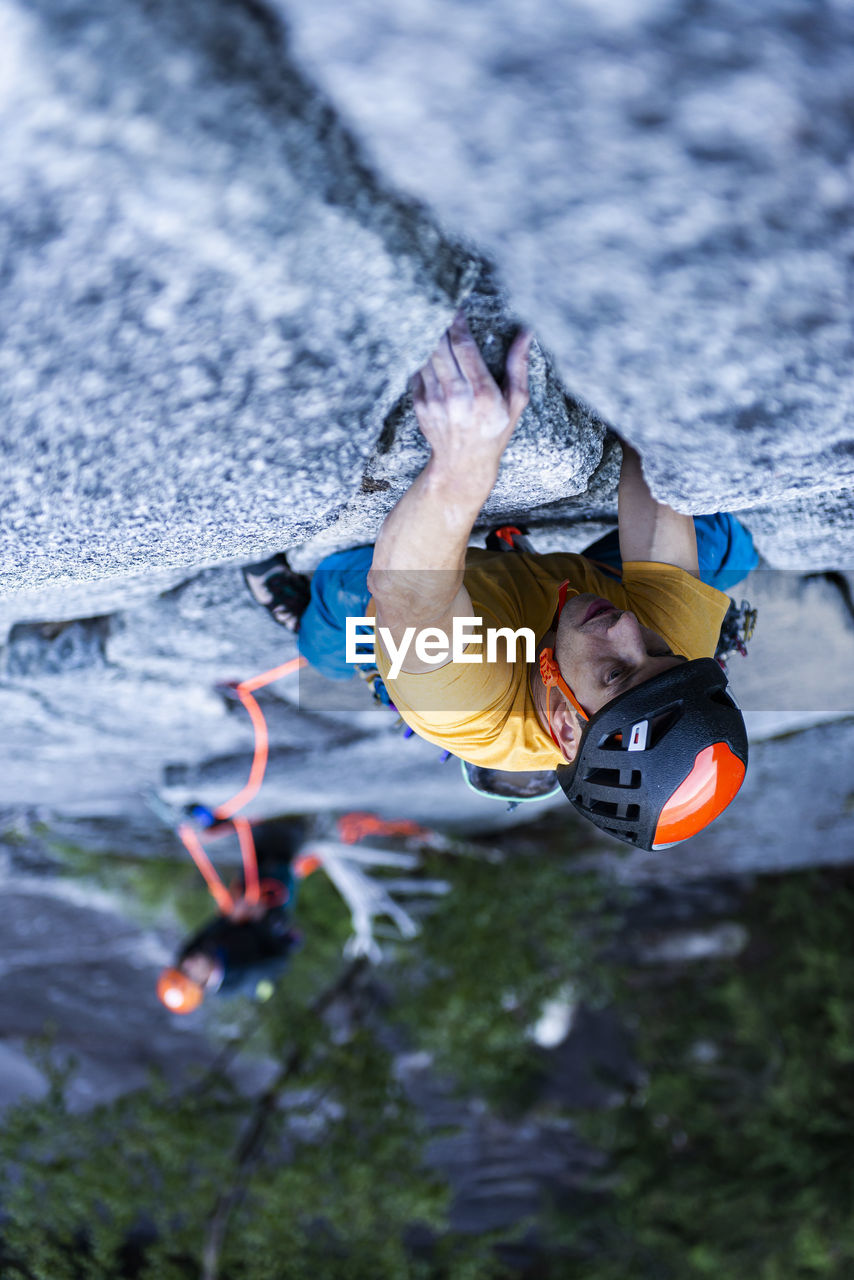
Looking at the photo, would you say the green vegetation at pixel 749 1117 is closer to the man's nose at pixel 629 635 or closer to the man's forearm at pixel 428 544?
the man's nose at pixel 629 635

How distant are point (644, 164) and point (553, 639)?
3.60 ft

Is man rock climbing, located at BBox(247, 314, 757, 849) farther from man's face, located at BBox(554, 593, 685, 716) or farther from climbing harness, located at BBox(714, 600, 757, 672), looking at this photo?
climbing harness, located at BBox(714, 600, 757, 672)

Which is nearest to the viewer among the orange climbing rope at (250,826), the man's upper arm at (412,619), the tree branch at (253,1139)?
the man's upper arm at (412,619)

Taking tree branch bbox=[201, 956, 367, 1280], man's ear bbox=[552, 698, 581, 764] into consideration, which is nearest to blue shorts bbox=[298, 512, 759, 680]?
man's ear bbox=[552, 698, 581, 764]

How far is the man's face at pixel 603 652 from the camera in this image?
1713 mm

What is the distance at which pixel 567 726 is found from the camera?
184 centimetres

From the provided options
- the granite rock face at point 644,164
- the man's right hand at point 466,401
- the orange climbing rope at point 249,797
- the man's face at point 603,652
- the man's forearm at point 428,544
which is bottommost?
the orange climbing rope at point 249,797

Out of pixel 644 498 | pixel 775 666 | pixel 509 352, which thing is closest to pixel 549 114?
pixel 509 352

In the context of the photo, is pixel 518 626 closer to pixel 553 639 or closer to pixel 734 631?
pixel 553 639

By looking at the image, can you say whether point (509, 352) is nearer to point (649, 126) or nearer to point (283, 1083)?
point (649, 126)

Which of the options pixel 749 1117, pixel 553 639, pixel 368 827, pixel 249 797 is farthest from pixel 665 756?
pixel 749 1117

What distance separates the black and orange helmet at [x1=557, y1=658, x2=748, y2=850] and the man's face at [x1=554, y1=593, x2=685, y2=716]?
4 centimetres

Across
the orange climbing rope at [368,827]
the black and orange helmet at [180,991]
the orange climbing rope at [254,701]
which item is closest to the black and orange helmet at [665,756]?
the orange climbing rope at [254,701]

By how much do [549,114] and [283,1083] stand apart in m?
6.59
